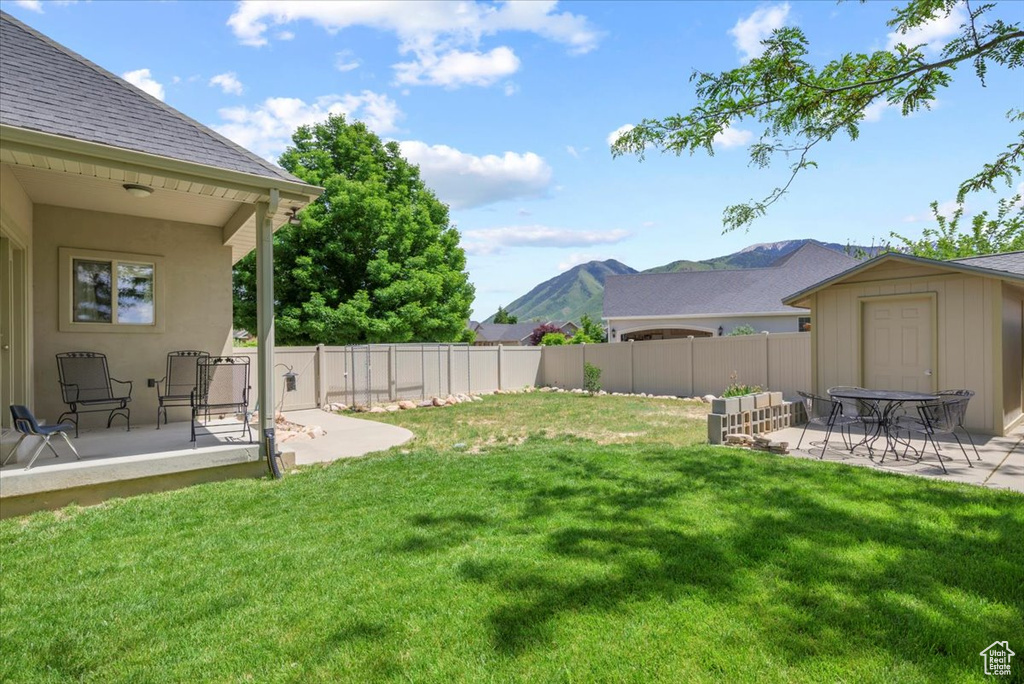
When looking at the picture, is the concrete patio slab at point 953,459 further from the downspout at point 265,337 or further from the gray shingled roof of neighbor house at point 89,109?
the gray shingled roof of neighbor house at point 89,109

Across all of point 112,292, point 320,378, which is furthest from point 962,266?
point 320,378

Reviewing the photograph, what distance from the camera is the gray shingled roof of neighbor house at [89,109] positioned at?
14.9ft

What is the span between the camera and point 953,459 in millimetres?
6039

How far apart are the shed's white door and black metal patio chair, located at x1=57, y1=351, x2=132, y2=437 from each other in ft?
37.6

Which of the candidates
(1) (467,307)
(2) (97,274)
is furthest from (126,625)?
(1) (467,307)

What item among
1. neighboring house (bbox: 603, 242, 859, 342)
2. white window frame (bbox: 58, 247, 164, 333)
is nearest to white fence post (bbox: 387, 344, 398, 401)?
white window frame (bbox: 58, 247, 164, 333)

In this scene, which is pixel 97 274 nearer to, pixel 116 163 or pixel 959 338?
pixel 116 163

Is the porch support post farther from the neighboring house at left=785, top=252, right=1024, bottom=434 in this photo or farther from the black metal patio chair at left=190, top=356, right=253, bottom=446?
the neighboring house at left=785, top=252, right=1024, bottom=434

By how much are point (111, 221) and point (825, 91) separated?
8.87 meters

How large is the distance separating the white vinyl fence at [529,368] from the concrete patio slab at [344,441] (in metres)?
2.36

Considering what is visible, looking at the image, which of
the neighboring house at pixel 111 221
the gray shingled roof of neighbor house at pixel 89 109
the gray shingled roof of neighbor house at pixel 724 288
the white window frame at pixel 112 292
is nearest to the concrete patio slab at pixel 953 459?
the neighboring house at pixel 111 221

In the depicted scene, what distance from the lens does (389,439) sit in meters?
7.74

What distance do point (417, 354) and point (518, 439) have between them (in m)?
7.27

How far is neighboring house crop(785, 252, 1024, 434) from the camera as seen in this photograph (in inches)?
292
